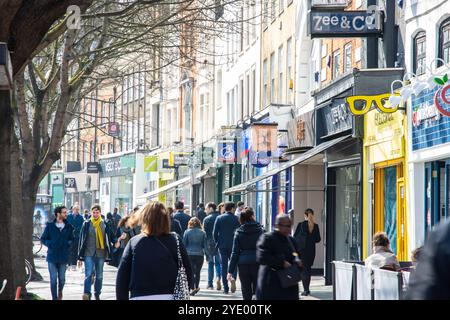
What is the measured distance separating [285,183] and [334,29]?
11.4 metres

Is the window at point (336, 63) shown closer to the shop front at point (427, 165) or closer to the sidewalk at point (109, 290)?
the sidewalk at point (109, 290)

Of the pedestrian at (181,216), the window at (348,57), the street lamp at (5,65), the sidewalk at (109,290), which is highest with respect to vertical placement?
the window at (348,57)

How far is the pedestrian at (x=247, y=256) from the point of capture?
16188 mm

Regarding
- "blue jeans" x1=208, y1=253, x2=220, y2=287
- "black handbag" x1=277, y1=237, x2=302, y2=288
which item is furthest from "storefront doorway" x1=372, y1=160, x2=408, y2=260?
"black handbag" x1=277, y1=237, x2=302, y2=288

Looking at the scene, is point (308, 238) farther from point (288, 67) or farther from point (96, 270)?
point (288, 67)

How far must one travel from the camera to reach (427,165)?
1966cm

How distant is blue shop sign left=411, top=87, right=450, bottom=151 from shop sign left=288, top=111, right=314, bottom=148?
28.8 feet

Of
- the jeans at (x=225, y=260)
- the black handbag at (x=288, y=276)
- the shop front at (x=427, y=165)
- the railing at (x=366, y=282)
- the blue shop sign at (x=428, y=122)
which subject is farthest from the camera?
the jeans at (x=225, y=260)

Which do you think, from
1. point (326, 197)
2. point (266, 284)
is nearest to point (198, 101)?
point (326, 197)

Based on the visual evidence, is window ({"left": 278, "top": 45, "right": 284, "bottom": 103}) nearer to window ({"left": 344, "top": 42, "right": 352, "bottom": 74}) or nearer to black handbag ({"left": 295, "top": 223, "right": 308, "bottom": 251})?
window ({"left": 344, "top": 42, "right": 352, "bottom": 74})

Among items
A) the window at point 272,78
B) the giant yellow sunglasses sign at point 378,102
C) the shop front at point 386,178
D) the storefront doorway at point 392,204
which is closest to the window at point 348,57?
the shop front at point 386,178

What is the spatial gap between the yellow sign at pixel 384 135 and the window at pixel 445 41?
2.08 m

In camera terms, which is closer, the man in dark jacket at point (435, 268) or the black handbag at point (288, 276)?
the man in dark jacket at point (435, 268)

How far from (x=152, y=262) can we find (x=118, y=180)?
65.7 m
